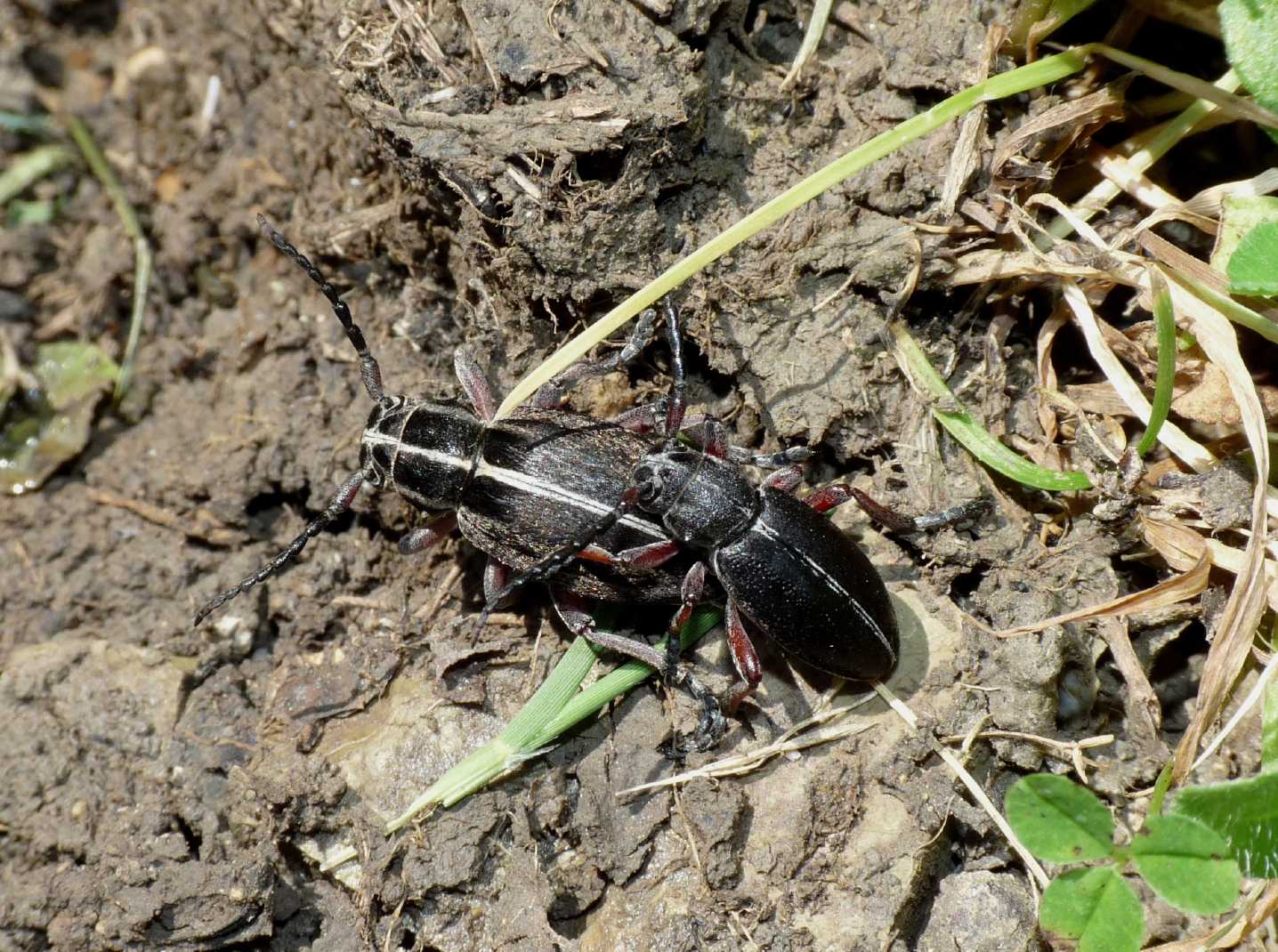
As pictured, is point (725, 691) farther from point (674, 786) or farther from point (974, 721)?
point (974, 721)

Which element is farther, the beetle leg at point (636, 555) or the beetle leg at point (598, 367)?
the beetle leg at point (598, 367)

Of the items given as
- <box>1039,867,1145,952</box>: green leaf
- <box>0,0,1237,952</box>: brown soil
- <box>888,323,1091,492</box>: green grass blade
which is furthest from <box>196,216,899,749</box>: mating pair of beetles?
<box>1039,867,1145,952</box>: green leaf

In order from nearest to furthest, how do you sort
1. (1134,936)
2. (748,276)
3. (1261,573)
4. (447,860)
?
1. (1134,936)
2. (1261,573)
3. (447,860)
4. (748,276)


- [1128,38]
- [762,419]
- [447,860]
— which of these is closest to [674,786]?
[447,860]

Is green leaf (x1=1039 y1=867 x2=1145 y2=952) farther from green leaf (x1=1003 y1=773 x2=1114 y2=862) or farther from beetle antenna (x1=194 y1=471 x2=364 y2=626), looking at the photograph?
beetle antenna (x1=194 y1=471 x2=364 y2=626)

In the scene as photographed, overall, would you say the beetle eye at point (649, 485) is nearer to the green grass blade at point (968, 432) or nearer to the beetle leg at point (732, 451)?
the beetle leg at point (732, 451)

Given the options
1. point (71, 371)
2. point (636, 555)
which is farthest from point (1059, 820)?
point (71, 371)

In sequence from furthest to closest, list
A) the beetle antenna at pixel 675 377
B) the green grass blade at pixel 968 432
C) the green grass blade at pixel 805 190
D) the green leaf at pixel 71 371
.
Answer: the green leaf at pixel 71 371 → the beetle antenna at pixel 675 377 → the green grass blade at pixel 968 432 → the green grass blade at pixel 805 190

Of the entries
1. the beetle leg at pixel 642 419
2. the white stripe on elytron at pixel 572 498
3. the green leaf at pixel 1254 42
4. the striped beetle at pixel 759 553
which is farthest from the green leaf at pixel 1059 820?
the green leaf at pixel 1254 42
